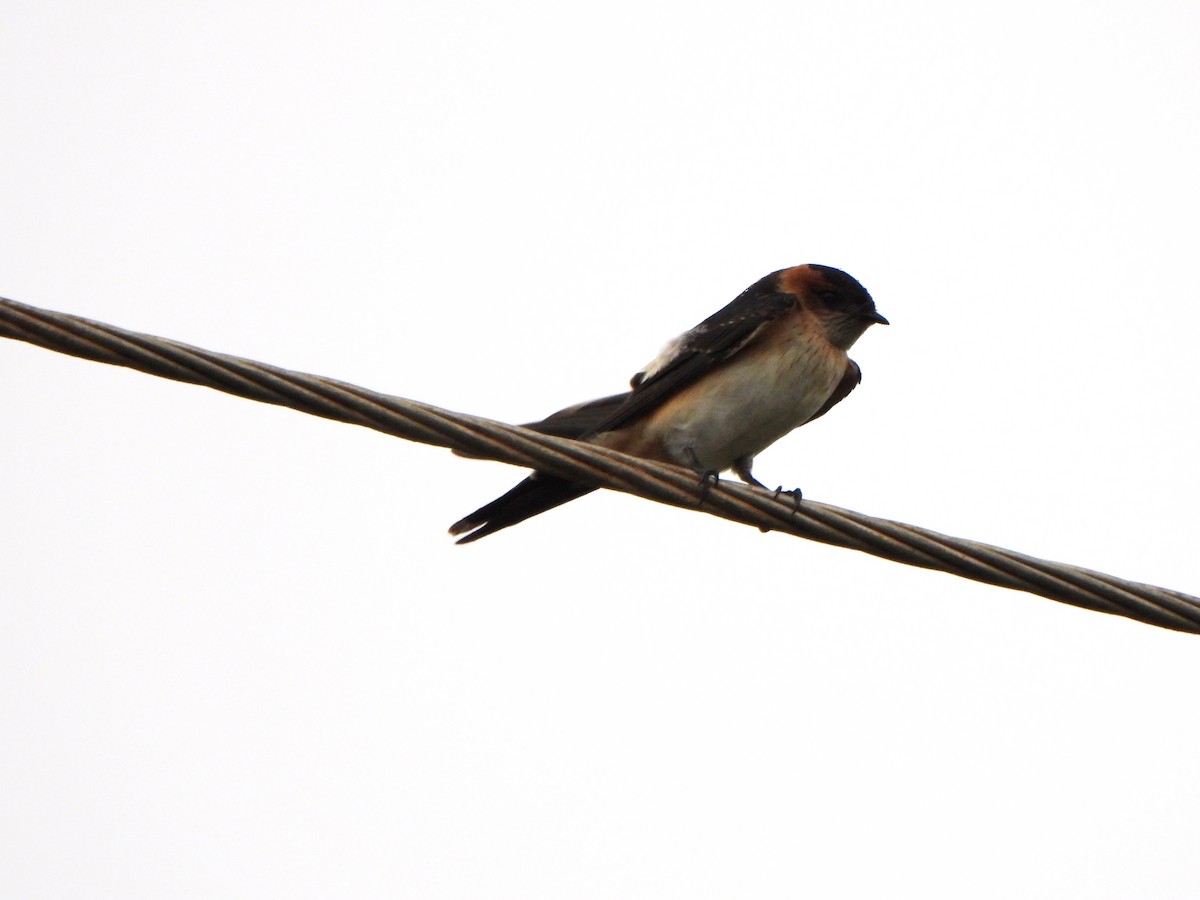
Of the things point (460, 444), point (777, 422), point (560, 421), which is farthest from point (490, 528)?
point (460, 444)

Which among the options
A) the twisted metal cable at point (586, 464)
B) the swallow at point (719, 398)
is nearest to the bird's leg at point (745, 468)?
the swallow at point (719, 398)

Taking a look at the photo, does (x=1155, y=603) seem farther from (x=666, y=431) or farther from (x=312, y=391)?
(x=666, y=431)

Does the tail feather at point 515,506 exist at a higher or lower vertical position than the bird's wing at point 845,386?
lower

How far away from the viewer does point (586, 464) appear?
12.3 ft

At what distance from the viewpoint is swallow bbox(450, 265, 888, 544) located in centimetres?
557

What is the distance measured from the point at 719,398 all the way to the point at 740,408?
86 mm

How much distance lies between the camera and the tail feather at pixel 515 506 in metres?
5.45

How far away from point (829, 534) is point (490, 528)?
1.94 metres

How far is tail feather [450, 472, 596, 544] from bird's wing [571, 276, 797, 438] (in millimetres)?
430

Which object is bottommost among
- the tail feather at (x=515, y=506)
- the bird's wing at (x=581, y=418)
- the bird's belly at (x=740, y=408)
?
the tail feather at (x=515, y=506)

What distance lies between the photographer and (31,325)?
3133 millimetres

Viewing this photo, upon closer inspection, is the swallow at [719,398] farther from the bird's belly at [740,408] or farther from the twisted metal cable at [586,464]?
the twisted metal cable at [586,464]

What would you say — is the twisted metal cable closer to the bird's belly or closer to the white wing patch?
the bird's belly

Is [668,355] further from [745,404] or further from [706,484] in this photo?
[706,484]
